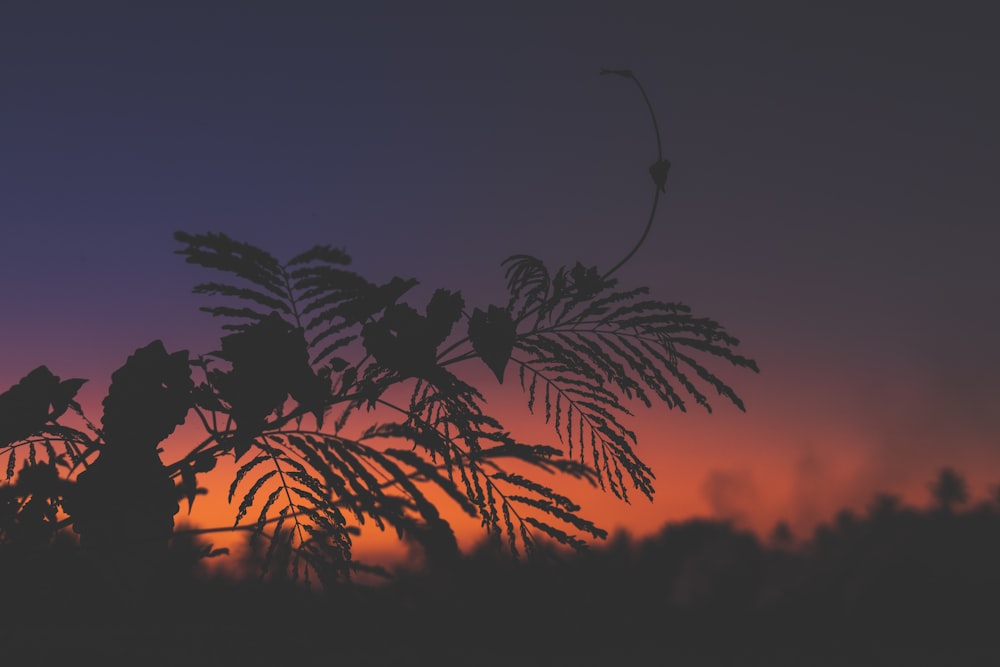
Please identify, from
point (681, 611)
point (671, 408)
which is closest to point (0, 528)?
point (671, 408)

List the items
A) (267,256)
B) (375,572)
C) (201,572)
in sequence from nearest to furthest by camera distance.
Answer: (267,256) → (375,572) → (201,572)

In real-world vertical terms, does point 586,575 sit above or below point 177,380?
below

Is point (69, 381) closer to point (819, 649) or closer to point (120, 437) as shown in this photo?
point (120, 437)

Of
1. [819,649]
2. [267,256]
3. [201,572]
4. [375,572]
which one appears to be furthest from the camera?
[819,649]

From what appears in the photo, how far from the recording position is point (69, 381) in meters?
1.59

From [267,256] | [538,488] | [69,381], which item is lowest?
[538,488]

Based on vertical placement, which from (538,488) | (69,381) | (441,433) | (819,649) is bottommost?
(819,649)

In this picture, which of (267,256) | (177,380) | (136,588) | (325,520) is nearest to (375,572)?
(325,520)

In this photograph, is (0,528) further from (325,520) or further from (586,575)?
(586,575)

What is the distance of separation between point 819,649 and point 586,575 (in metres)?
16.0

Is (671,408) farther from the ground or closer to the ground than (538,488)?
farther from the ground

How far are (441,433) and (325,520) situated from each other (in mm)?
285

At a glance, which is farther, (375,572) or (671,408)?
(375,572)

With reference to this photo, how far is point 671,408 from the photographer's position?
1400mm
